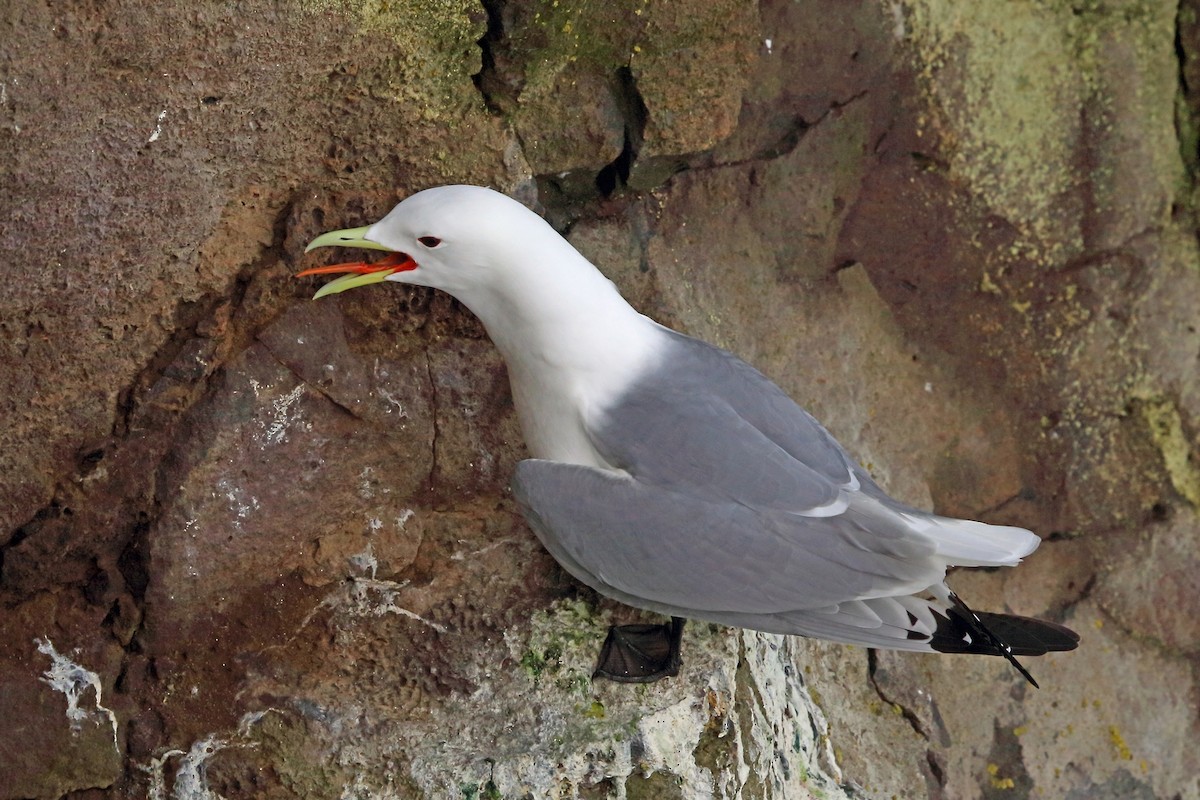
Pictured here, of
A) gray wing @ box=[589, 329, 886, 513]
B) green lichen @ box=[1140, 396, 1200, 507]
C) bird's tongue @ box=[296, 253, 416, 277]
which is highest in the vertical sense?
bird's tongue @ box=[296, 253, 416, 277]

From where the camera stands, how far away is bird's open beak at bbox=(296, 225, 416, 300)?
7.03 feet

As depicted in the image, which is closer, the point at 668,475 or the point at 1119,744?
the point at 668,475

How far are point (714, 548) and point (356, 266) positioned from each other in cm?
82

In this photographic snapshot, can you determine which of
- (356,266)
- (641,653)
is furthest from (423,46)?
(641,653)

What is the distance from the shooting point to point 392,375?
244 cm

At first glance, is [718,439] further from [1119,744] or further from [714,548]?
[1119,744]

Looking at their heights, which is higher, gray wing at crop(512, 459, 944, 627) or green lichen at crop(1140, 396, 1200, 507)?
gray wing at crop(512, 459, 944, 627)

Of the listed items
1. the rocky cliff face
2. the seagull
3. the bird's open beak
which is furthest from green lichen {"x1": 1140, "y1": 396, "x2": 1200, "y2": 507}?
the bird's open beak

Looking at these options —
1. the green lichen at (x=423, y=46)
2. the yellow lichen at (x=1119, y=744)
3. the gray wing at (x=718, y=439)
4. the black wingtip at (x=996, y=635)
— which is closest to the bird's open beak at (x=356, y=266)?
the green lichen at (x=423, y=46)

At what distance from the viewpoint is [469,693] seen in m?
2.27

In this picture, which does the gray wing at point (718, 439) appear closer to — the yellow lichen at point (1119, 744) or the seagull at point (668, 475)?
the seagull at point (668, 475)

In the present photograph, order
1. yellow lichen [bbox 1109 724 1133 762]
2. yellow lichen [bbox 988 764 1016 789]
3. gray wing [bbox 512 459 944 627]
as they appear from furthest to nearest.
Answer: yellow lichen [bbox 1109 724 1133 762], yellow lichen [bbox 988 764 1016 789], gray wing [bbox 512 459 944 627]

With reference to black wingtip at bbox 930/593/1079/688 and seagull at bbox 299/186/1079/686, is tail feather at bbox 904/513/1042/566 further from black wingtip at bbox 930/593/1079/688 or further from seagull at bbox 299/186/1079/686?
black wingtip at bbox 930/593/1079/688

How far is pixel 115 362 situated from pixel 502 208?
2.57ft
